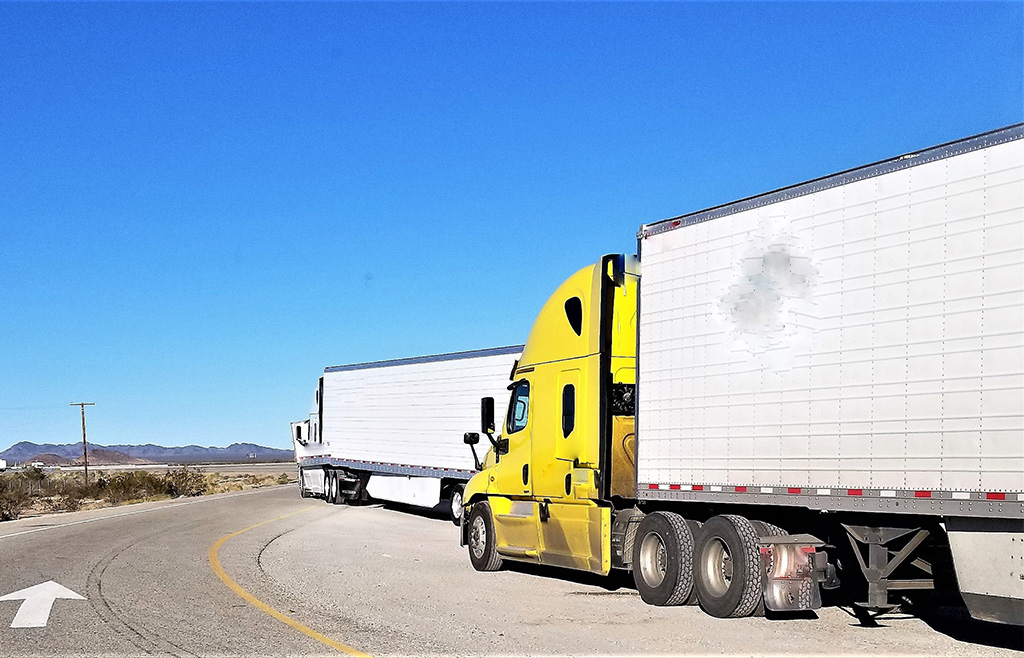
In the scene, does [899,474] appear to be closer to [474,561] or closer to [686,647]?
[686,647]

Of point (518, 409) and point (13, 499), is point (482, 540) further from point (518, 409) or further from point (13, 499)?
A: point (13, 499)

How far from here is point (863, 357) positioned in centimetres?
996

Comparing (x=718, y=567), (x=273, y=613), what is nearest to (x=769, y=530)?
(x=718, y=567)

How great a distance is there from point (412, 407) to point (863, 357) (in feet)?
64.9

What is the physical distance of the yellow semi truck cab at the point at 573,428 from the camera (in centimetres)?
1348

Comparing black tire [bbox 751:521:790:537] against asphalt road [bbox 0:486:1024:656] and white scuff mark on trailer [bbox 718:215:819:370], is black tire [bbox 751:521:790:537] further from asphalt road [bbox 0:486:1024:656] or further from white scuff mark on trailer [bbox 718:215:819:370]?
white scuff mark on trailer [bbox 718:215:819:370]

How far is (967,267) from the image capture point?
9.08 meters

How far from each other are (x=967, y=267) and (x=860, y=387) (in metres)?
1.49

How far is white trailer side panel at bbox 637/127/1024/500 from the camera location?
8.85 m

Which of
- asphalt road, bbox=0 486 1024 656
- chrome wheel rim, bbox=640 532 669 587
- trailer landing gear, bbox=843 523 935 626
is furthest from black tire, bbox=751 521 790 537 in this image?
chrome wheel rim, bbox=640 532 669 587

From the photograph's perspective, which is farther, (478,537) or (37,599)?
(478,537)

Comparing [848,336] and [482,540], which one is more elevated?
[848,336]

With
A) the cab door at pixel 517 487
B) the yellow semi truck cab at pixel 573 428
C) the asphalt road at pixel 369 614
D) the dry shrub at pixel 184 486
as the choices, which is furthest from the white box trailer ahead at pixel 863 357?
the dry shrub at pixel 184 486

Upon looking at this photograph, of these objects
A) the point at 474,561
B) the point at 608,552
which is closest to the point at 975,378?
the point at 608,552
